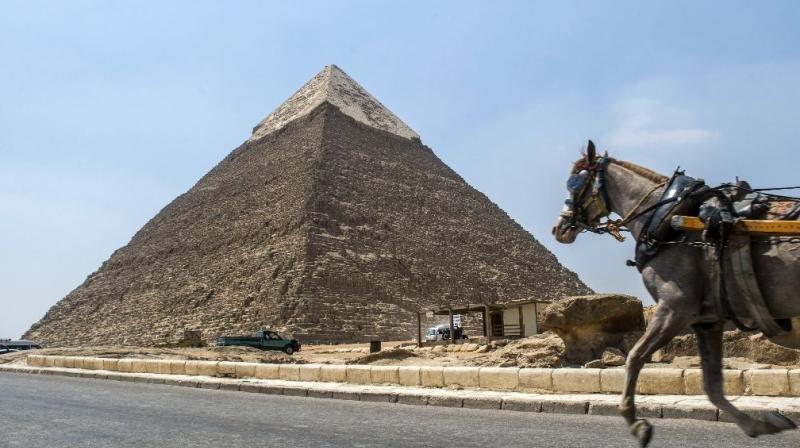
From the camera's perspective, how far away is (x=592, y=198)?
426cm

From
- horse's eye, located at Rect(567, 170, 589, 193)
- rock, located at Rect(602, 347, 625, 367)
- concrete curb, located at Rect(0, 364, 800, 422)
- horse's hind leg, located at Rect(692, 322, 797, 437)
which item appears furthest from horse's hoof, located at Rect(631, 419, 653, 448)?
rock, located at Rect(602, 347, 625, 367)

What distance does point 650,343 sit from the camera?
11.5ft

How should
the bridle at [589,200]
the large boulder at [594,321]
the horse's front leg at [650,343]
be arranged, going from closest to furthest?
the horse's front leg at [650,343] < the bridle at [589,200] < the large boulder at [594,321]

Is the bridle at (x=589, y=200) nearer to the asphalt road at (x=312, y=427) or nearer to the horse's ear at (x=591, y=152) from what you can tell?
the horse's ear at (x=591, y=152)

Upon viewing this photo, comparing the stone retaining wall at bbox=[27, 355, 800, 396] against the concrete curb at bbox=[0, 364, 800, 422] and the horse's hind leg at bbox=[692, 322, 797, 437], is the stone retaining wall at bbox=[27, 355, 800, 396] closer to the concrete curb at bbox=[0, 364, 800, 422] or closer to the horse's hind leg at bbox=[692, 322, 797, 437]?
the concrete curb at bbox=[0, 364, 800, 422]

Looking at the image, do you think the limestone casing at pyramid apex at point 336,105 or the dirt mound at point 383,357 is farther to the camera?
the limestone casing at pyramid apex at point 336,105

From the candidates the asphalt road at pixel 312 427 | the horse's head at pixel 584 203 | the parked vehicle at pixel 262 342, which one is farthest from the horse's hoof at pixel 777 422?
the parked vehicle at pixel 262 342

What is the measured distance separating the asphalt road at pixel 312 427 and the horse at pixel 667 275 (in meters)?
1.21

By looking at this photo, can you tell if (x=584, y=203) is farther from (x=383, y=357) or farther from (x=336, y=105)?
(x=336, y=105)

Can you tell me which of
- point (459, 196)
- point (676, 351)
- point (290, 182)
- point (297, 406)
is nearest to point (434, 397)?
point (297, 406)

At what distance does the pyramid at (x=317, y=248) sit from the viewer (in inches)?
2245

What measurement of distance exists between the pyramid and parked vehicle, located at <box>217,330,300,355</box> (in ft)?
45.3

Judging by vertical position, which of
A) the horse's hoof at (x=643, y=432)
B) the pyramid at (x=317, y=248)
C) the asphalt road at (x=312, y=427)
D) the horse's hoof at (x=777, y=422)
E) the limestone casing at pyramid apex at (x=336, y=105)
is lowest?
the asphalt road at (x=312, y=427)

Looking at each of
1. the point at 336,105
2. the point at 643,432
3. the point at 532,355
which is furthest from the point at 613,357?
the point at 336,105
